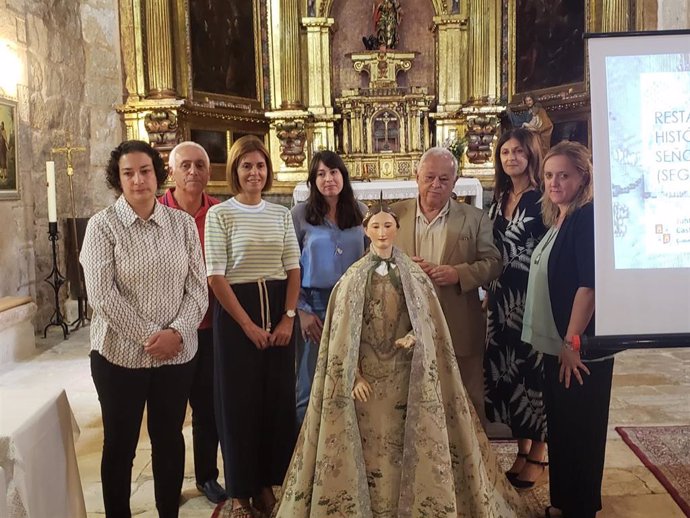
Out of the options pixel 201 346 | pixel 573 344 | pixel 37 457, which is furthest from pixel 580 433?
pixel 37 457

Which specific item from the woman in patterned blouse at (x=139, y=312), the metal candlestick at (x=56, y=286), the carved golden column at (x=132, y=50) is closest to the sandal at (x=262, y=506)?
the woman in patterned blouse at (x=139, y=312)

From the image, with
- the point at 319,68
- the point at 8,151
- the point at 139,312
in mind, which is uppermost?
the point at 319,68

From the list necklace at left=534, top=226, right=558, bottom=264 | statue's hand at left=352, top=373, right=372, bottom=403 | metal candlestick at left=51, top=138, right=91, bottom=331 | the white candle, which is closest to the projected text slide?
necklace at left=534, top=226, right=558, bottom=264

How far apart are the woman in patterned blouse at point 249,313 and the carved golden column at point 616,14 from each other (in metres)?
6.39

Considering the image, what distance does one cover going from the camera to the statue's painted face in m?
2.28

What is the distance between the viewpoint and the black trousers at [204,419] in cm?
304

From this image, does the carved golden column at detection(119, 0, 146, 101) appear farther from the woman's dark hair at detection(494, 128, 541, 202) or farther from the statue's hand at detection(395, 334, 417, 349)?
the statue's hand at detection(395, 334, 417, 349)

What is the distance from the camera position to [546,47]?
834 centimetres

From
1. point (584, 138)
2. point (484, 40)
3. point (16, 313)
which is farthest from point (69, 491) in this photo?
point (484, 40)

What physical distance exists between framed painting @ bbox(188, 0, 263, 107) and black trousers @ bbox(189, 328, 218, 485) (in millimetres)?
5989

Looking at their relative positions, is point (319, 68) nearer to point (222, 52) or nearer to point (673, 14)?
point (222, 52)

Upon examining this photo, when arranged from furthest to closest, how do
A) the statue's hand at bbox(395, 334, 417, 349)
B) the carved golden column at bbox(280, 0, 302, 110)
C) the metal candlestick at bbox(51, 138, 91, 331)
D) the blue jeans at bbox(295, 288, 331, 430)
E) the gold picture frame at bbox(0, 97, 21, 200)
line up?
the carved golden column at bbox(280, 0, 302, 110)
the metal candlestick at bbox(51, 138, 91, 331)
the gold picture frame at bbox(0, 97, 21, 200)
the blue jeans at bbox(295, 288, 331, 430)
the statue's hand at bbox(395, 334, 417, 349)

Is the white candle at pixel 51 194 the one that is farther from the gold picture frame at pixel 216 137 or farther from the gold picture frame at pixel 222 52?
the gold picture frame at pixel 222 52

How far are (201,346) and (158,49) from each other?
6.02 meters
